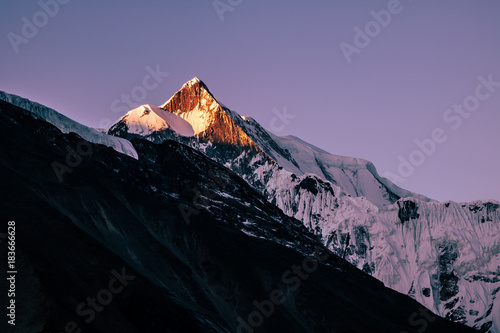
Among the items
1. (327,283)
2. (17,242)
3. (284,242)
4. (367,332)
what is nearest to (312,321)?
(367,332)

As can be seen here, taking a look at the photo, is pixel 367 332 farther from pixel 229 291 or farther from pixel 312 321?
pixel 229 291

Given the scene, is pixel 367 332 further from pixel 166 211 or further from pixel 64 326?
pixel 64 326

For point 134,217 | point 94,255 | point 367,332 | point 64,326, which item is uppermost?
point 134,217

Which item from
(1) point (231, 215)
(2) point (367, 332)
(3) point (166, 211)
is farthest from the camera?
(1) point (231, 215)

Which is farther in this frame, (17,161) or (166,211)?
(166,211)

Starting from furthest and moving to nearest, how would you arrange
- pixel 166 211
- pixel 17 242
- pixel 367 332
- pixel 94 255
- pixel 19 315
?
pixel 166 211, pixel 367 332, pixel 94 255, pixel 17 242, pixel 19 315

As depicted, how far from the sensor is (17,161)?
152000 mm

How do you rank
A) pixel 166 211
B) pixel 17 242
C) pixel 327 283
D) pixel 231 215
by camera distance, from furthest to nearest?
pixel 231 215
pixel 327 283
pixel 166 211
pixel 17 242

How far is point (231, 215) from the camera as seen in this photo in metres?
192

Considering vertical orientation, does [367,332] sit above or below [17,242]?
below

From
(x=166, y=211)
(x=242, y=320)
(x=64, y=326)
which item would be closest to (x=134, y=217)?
(x=166, y=211)

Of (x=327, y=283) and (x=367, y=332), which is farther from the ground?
(x=327, y=283)

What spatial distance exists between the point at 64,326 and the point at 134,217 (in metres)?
73.4

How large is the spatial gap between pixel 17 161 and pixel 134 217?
2851 cm
